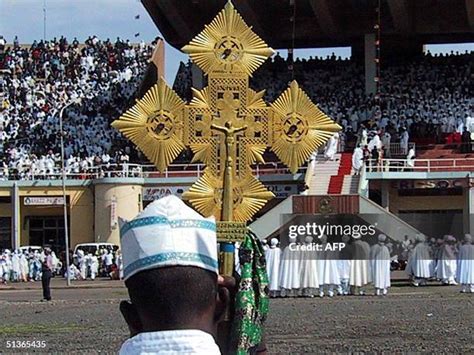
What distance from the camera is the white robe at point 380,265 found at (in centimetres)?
2676

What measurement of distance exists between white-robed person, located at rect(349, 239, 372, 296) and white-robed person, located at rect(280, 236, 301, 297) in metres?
1.28

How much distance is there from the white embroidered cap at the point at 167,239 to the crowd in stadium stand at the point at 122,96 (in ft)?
124

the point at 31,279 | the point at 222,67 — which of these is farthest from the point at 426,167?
the point at 222,67

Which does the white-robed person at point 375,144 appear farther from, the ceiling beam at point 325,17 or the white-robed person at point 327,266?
the white-robed person at point 327,266

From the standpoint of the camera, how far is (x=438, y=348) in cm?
1462

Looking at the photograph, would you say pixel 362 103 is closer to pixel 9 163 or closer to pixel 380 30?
pixel 380 30

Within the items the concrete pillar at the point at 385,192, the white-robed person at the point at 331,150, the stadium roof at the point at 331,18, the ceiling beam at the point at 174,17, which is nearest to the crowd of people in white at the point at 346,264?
the concrete pillar at the point at 385,192

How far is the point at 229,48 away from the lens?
6762 mm

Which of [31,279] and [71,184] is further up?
[71,184]

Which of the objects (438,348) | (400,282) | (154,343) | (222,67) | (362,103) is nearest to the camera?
(154,343)

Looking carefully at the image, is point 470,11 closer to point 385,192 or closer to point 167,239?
point 385,192

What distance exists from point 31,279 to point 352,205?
49.5ft

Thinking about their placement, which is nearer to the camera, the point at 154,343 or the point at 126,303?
the point at 154,343

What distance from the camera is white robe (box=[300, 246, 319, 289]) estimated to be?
87.2 ft
